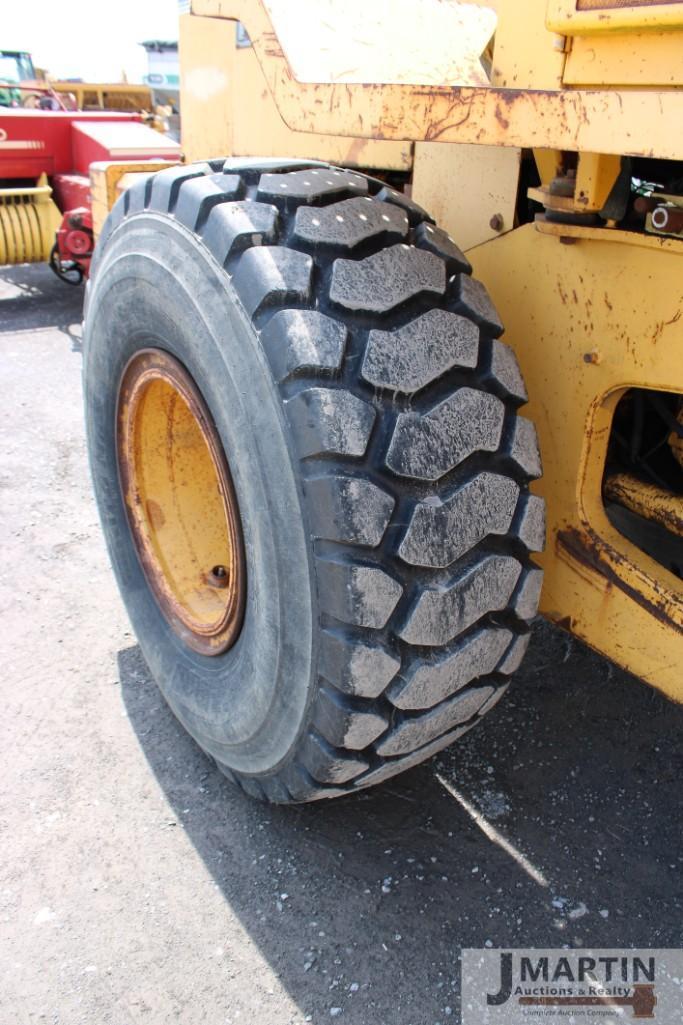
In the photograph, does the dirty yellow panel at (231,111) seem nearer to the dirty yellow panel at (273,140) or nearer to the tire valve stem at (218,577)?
the dirty yellow panel at (273,140)

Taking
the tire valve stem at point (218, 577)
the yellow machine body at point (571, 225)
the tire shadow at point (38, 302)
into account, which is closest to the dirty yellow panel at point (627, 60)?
the yellow machine body at point (571, 225)

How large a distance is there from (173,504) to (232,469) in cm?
83

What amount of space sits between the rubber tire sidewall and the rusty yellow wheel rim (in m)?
0.07

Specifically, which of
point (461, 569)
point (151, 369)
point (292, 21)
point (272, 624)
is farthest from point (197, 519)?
point (292, 21)

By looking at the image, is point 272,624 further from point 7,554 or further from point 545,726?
point 7,554

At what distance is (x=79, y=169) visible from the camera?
22.6ft

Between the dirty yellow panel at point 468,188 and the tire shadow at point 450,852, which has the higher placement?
the dirty yellow panel at point 468,188

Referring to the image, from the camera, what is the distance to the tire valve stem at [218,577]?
2.45 m

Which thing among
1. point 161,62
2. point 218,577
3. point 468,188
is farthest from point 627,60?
point 161,62

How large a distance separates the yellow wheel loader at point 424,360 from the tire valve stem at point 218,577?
14.3 inches

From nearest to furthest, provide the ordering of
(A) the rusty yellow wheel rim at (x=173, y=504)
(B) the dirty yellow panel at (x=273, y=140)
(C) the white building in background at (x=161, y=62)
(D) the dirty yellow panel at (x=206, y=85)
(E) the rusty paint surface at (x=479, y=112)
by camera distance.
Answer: (E) the rusty paint surface at (x=479, y=112), (B) the dirty yellow panel at (x=273, y=140), (A) the rusty yellow wheel rim at (x=173, y=504), (D) the dirty yellow panel at (x=206, y=85), (C) the white building in background at (x=161, y=62)

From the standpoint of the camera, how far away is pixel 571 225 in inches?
63.2

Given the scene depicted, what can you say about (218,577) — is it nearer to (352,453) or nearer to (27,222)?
(352,453)

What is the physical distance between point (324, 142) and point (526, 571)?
1.31m
